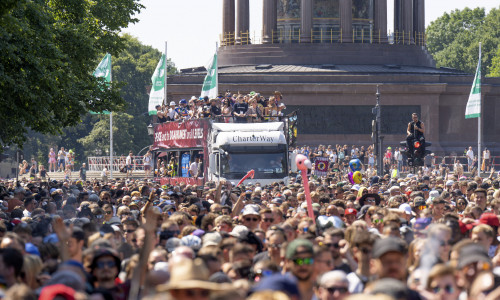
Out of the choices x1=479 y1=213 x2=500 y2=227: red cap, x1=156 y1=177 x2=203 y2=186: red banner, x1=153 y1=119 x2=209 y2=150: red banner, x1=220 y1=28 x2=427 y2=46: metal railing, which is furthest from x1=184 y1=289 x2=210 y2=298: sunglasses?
x1=220 y1=28 x2=427 y2=46: metal railing

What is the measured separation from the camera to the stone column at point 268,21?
72438 mm

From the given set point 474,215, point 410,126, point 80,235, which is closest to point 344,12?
point 410,126

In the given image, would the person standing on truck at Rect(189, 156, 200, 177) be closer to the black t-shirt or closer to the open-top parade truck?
the open-top parade truck

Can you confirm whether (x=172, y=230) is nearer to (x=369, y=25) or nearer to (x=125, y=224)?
(x=125, y=224)

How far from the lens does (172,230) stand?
13.6 meters

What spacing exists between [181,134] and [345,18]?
3146 cm

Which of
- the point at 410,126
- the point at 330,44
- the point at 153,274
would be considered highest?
the point at 330,44

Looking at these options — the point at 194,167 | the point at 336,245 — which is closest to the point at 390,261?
the point at 336,245

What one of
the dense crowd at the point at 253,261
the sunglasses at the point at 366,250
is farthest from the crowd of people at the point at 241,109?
the sunglasses at the point at 366,250

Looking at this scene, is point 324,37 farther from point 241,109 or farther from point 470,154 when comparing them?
point 241,109

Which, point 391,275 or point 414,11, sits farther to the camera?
point 414,11

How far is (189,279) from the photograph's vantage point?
7.27m

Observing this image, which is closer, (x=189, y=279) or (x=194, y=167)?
(x=189, y=279)

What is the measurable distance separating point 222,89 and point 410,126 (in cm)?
3338
